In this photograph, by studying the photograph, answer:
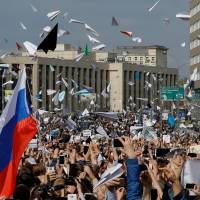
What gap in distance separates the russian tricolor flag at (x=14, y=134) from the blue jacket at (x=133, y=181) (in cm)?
101

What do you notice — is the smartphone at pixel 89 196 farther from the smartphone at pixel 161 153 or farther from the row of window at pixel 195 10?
the row of window at pixel 195 10

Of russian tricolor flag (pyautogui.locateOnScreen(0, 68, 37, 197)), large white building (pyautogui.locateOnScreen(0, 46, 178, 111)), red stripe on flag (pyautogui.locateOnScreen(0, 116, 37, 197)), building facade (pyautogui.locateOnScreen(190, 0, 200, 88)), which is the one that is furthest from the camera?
large white building (pyautogui.locateOnScreen(0, 46, 178, 111))

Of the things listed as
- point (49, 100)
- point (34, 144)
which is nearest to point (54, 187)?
point (34, 144)

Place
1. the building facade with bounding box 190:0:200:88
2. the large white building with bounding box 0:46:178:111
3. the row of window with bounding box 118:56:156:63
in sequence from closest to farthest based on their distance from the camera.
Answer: the building facade with bounding box 190:0:200:88, the large white building with bounding box 0:46:178:111, the row of window with bounding box 118:56:156:63

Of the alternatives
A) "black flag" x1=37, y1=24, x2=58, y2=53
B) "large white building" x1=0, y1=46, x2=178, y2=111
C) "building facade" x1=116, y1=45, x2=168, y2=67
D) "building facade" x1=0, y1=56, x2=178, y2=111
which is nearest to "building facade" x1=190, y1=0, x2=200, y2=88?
"building facade" x1=0, y1=56, x2=178, y2=111

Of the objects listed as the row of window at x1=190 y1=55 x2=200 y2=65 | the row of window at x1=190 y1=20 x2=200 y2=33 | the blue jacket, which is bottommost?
the blue jacket

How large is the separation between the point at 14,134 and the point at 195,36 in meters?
73.0

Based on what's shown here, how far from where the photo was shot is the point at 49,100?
445 feet

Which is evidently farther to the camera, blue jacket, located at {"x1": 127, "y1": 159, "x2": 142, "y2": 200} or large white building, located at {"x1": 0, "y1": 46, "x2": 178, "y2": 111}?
large white building, located at {"x1": 0, "y1": 46, "x2": 178, "y2": 111}

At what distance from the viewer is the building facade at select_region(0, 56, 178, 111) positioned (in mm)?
138000

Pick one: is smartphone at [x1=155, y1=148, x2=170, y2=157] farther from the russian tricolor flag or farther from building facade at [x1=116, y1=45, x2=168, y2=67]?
building facade at [x1=116, y1=45, x2=168, y2=67]

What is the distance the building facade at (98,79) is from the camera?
13800 centimetres

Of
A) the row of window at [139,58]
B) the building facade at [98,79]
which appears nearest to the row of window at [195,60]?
the building facade at [98,79]

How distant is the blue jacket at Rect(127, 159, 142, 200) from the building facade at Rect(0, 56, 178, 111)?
118751mm
